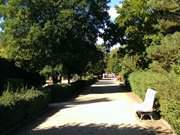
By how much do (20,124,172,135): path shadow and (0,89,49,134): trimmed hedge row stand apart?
2.72 feet

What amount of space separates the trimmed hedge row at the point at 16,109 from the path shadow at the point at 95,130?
83 cm

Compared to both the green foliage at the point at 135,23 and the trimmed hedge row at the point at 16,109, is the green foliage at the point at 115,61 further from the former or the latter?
the trimmed hedge row at the point at 16,109

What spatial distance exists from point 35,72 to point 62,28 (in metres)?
5.97

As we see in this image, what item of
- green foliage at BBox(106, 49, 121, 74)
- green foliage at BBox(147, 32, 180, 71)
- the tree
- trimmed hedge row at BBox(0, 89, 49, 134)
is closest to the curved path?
trimmed hedge row at BBox(0, 89, 49, 134)

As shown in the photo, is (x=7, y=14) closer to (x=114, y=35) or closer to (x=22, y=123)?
(x=114, y=35)

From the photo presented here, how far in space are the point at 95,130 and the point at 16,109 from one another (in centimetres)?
316

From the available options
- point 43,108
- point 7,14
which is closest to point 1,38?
point 7,14

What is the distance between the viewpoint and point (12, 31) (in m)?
45.0

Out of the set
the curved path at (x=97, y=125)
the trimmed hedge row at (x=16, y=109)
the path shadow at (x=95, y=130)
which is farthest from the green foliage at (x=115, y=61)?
the path shadow at (x=95, y=130)

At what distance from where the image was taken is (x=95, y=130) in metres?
15.7

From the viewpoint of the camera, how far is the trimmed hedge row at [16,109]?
15.3 meters

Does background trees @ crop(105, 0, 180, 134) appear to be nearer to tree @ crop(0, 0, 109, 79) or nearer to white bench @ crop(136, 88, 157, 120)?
white bench @ crop(136, 88, 157, 120)

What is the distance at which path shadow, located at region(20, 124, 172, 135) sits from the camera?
1491 cm

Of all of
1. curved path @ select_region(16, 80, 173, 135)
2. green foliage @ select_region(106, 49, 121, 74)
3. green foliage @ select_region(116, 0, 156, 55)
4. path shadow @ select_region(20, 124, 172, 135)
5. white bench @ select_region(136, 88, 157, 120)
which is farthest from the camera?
green foliage @ select_region(106, 49, 121, 74)
